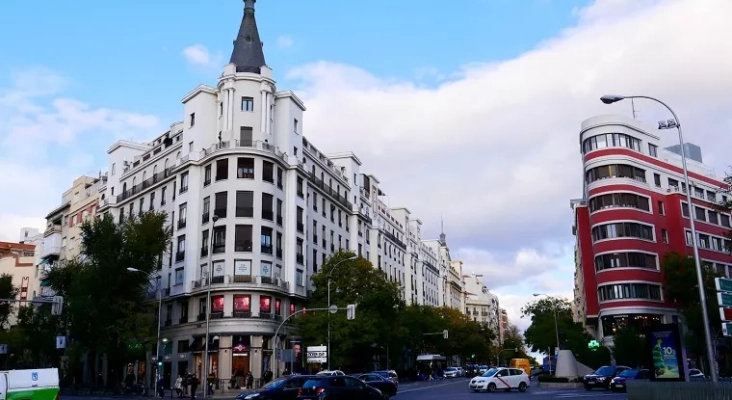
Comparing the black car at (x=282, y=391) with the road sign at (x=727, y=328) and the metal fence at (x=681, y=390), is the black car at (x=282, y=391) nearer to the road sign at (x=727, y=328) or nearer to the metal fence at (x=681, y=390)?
the metal fence at (x=681, y=390)

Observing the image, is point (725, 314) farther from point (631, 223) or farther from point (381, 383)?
point (631, 223)

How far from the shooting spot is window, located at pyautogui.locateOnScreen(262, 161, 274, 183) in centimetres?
6044

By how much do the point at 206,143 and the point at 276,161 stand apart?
758 centimetres

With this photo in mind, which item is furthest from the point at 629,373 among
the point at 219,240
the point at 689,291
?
the point at 219,240

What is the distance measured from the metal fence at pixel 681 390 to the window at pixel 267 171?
4072 centimetres

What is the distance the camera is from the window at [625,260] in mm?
65875

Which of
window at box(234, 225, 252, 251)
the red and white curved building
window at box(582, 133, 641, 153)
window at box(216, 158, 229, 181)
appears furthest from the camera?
window at box(582, 133, 641, 153)

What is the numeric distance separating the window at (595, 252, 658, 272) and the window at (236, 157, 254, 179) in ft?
118

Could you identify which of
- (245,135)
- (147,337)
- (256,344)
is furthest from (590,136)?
(147,337)

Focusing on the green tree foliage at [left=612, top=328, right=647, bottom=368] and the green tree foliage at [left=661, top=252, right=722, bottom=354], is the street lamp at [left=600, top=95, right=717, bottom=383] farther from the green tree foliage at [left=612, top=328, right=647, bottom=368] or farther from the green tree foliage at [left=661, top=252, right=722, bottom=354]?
the green tree foliage at [left=661, top=252, right=722, bottom=354]

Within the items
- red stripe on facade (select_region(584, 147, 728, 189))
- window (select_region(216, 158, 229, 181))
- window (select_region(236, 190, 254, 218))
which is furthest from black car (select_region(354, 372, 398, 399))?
red stripe on facade (select_region(584, 147, 728, 189))

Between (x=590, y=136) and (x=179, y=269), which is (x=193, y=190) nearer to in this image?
(x=179, y=269)

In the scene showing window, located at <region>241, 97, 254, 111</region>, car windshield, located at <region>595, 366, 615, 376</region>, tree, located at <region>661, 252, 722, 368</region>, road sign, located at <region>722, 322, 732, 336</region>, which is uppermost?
window, located at <region>241, 97, 254, 111</region>

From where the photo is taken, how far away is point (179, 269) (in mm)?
62375
